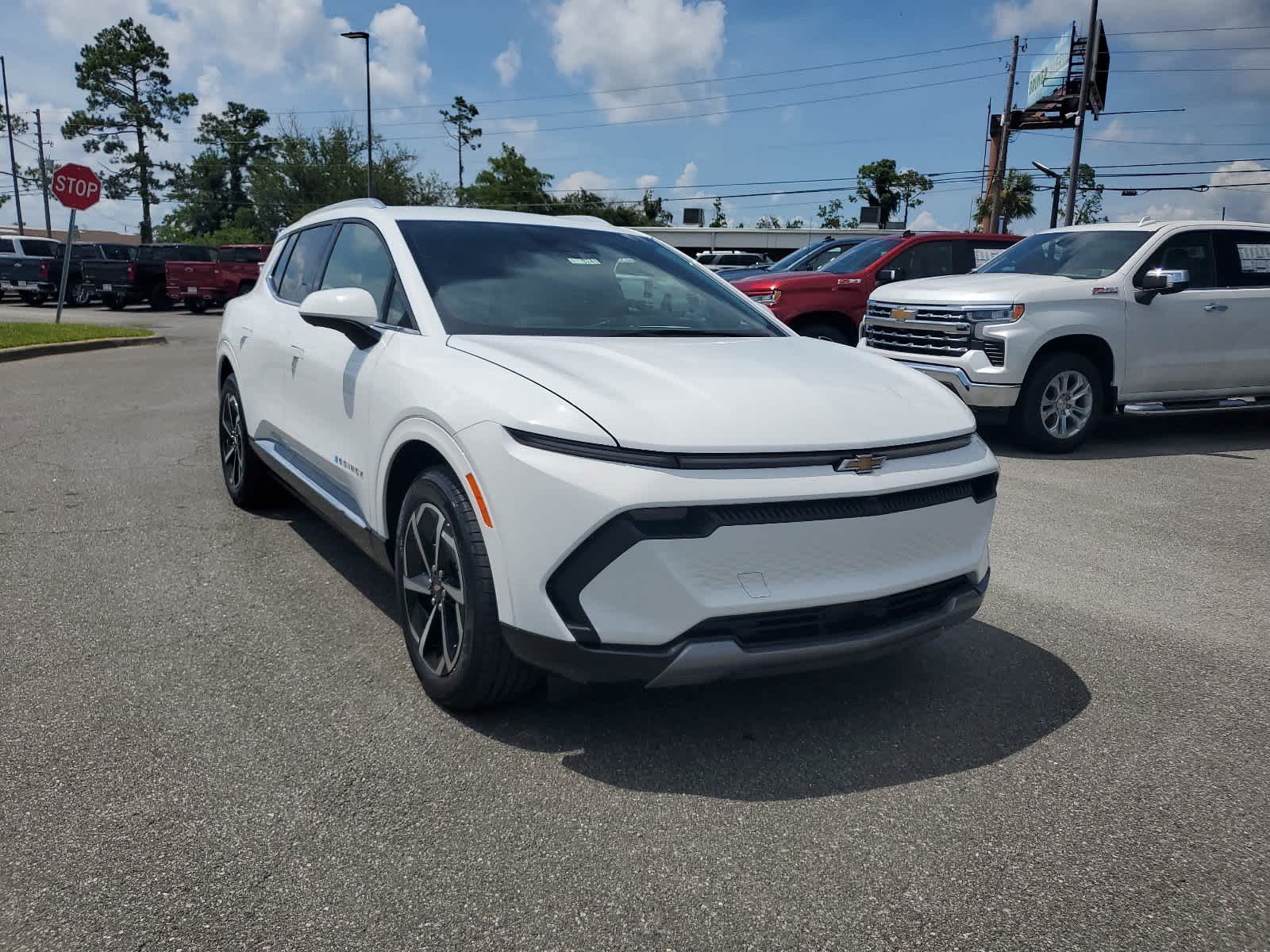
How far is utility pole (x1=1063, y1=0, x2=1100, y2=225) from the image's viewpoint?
2459 centimetres

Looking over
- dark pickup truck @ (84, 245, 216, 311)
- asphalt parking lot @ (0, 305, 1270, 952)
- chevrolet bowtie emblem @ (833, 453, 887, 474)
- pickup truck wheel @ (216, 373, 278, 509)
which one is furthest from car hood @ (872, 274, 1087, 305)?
dark pickup truck @ (84, 245, 216, 311)

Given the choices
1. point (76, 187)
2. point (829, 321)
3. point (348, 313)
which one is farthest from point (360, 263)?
point (76, 187)

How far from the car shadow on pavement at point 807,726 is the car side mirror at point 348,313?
4.88ft

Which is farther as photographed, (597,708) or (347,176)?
(347,176)

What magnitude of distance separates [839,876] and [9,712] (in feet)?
8.72

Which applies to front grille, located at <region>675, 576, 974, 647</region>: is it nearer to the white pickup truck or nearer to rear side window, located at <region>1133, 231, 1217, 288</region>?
the white pickup truck

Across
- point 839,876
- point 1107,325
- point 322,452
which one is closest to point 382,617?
point 322,452

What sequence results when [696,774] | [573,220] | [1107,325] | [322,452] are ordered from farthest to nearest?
[1107,325] → [573,220] → [322,452] → [696,774]

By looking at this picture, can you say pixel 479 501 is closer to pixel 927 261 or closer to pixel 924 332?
pixel 924 332

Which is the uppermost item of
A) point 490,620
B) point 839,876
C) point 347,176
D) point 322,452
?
point 347,176

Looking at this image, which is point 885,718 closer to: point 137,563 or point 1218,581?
point 1218,581

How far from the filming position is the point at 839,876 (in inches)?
98.7

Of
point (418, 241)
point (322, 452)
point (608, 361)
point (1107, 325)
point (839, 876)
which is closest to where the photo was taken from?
point (839, 876)

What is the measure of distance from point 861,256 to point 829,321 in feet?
3.60
